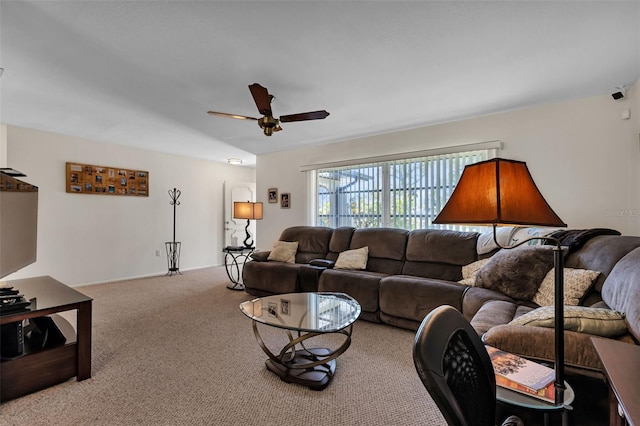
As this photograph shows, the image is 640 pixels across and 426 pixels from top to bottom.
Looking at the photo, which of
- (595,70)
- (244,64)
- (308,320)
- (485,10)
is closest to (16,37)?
(244,64)

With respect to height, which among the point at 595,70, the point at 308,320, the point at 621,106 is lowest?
the point at 308,320

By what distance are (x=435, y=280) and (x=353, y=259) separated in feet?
3.61

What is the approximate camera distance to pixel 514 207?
1.02 metres

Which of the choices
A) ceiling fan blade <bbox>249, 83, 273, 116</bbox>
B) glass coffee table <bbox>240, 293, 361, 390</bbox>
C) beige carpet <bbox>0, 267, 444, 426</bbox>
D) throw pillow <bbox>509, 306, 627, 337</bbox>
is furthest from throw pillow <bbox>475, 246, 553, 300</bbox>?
ceiling fan blade <bbox>249, 83, 273, 116</bbox>

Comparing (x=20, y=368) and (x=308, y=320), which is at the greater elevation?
(x=308, y=320)

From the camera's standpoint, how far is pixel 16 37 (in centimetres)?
210

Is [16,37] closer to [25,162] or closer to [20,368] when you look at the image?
[20,368]

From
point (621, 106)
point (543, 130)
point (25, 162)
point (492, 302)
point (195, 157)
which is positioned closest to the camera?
point (492, 302)

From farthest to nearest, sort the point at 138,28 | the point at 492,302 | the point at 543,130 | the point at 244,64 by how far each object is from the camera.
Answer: the point at 543,130, the point at 244,64, the point at 492,302, the point at 138,28

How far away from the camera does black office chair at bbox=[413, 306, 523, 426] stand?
58cm

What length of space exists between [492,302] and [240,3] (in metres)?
2.68

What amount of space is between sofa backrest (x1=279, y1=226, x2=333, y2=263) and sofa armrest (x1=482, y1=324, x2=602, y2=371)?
9.71ft

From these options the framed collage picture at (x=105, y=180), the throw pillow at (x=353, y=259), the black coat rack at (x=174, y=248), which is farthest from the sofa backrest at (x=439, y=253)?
the framed collage picture at (x=105, y=180)

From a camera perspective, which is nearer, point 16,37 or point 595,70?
point 16,37
